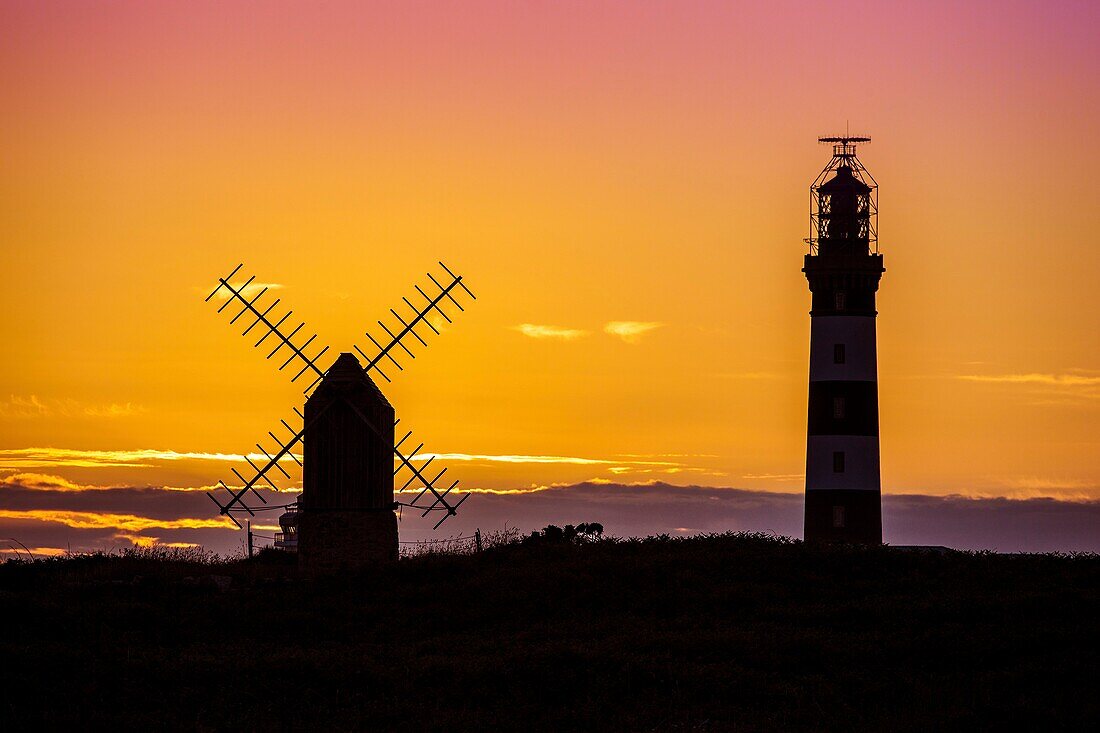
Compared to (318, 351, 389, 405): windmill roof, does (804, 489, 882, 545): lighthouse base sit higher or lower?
lower

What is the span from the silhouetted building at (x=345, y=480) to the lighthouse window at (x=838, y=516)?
15.2 m

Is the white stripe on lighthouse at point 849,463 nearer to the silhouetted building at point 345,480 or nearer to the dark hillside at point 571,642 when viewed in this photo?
the dark hillside at point 571,642

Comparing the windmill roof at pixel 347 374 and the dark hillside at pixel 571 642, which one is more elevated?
the windmill roof at pixel 347 374

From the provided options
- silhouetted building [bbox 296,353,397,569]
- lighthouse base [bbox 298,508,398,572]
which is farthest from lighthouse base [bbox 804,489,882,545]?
lighthouse base [bbox 298,508,398,572]

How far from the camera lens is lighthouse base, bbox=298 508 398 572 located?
139 feet

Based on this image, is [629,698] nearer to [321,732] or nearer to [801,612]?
[321,732]

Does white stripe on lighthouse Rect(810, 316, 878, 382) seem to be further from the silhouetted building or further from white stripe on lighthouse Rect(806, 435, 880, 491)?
the silhouetted building

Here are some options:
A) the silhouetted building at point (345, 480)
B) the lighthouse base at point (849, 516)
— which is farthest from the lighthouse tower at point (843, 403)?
the silhouetted building at point (345, 480)

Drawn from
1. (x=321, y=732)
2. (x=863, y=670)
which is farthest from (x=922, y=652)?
(x=321, y=732)

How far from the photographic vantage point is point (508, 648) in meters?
29.9

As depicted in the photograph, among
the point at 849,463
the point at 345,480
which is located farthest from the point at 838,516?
the point at 345,480

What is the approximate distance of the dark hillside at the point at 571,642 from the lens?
80.8 feet

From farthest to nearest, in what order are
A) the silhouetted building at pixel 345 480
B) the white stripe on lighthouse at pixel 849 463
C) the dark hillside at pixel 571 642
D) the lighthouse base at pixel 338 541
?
1. the white stripe on lighthouse at pixel 849 463
2. the silhouetted building at pixel 345 480
3. the lighthouse base at pixel 338 541
4. the dark hillside at pixel 571 642

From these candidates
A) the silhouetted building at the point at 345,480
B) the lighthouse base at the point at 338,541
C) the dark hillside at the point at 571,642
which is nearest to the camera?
the dark hillside at the point at 571,642
